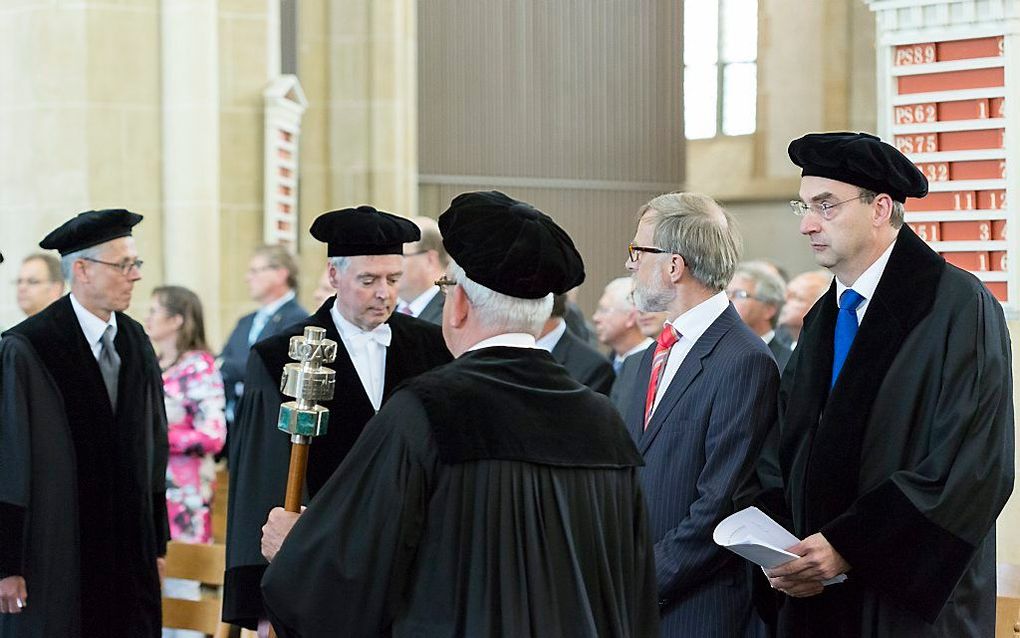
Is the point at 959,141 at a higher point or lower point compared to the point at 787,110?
lower

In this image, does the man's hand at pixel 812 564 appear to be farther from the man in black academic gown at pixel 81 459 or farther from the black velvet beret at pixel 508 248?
the man in black academic gown at pixel 81 459

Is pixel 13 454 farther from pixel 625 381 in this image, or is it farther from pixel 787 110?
pixel 787 110

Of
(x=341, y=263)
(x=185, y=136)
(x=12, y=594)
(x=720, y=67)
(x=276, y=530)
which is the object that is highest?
(x=720, y=67)

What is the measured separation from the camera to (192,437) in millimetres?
6176

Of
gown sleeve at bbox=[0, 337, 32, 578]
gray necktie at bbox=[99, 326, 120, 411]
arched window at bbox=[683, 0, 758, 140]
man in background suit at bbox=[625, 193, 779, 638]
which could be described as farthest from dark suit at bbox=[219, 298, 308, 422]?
arched window at bbox=[683, 0, 758, 140]

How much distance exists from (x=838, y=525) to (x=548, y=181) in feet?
34.7

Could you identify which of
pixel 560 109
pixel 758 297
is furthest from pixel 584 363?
pixel 560 109

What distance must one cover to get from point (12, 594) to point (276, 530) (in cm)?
200

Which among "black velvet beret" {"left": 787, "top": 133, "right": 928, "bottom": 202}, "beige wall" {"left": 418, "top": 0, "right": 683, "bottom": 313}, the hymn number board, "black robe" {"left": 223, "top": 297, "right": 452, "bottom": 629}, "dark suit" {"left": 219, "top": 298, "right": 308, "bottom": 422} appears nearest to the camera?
"black velvet beret" {"left": 787, "top": 133, "right": 928, "bottom": 202}

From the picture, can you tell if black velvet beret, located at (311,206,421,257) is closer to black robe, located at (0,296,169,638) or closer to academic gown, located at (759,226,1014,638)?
black robe, located at (0,296,169,638)

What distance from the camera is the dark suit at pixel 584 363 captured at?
242 inches

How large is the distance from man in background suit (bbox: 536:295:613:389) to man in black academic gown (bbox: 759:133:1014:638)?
257 cm

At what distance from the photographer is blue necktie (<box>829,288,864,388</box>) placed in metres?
3.50

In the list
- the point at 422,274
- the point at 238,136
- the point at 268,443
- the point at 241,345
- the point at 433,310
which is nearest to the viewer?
the point at 268,443
